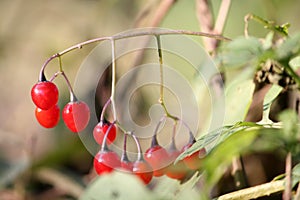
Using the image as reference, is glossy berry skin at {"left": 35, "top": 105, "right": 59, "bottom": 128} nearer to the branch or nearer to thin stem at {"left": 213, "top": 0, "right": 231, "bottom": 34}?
the branch

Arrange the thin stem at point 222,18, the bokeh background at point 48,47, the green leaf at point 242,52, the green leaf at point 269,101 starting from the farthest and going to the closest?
the bokeh background at point 48,47, the thin stem at point 222,18, the green leaf at point 269,101, the green leaf at point 242,52

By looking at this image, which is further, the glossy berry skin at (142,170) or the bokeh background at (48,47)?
the bokeh background at (48,47)

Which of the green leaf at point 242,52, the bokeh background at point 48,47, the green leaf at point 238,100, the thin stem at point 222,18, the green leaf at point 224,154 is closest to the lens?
the green leaf at point 224,154

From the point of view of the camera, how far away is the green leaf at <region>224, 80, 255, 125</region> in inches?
50.1

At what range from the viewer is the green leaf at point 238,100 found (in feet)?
4.18

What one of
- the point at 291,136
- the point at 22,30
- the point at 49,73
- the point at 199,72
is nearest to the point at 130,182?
the point at 291,136

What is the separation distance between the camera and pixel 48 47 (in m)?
2.72

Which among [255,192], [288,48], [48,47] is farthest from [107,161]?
[48,47]

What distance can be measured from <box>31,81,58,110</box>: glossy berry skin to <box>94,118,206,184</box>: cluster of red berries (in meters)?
0.09

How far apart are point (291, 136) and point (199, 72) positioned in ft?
1.70

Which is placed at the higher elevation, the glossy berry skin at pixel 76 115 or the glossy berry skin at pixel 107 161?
the glossy berry skin at pixel 76 115

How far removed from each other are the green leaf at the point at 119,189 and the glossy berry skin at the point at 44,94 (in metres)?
0.17

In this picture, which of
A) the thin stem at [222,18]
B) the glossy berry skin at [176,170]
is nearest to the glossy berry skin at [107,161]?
the glossy berry skin at [176,170]

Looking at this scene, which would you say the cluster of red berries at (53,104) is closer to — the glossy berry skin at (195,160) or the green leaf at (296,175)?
the glossy berry skin at (195,160)
